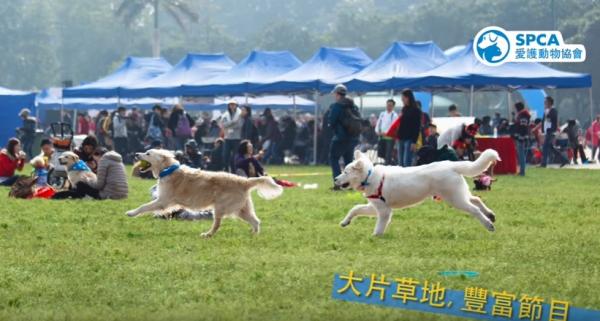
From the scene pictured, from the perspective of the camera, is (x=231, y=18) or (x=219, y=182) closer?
(x=219, y=182)

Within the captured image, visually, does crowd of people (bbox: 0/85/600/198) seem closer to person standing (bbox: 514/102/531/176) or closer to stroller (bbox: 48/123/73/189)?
person standing (bbox: 514/102/531/176)

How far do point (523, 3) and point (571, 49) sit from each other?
48.8 meters

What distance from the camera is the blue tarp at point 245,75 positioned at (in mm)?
37781

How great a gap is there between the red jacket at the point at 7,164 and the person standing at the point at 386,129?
972cm

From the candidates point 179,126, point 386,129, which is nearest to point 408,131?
point 386,129

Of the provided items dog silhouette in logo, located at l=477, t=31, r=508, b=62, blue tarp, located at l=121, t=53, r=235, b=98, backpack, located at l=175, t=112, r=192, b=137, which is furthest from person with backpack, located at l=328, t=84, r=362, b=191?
blue tarp, located at l=121, t=53, r=235, b=98

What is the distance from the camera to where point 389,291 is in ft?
28.8

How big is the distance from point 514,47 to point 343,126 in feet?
47.8

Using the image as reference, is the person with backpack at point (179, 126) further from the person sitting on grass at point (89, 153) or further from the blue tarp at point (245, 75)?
the person sitting on grass at point (89, 153)

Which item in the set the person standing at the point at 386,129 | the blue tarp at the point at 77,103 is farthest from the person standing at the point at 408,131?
the blue tarp at the point at 77,103

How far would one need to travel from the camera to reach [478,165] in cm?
1309

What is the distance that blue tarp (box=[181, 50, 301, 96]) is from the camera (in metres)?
37.8

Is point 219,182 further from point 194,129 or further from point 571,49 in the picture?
point 571,49

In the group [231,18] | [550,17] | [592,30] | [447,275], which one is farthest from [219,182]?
[231,18]
